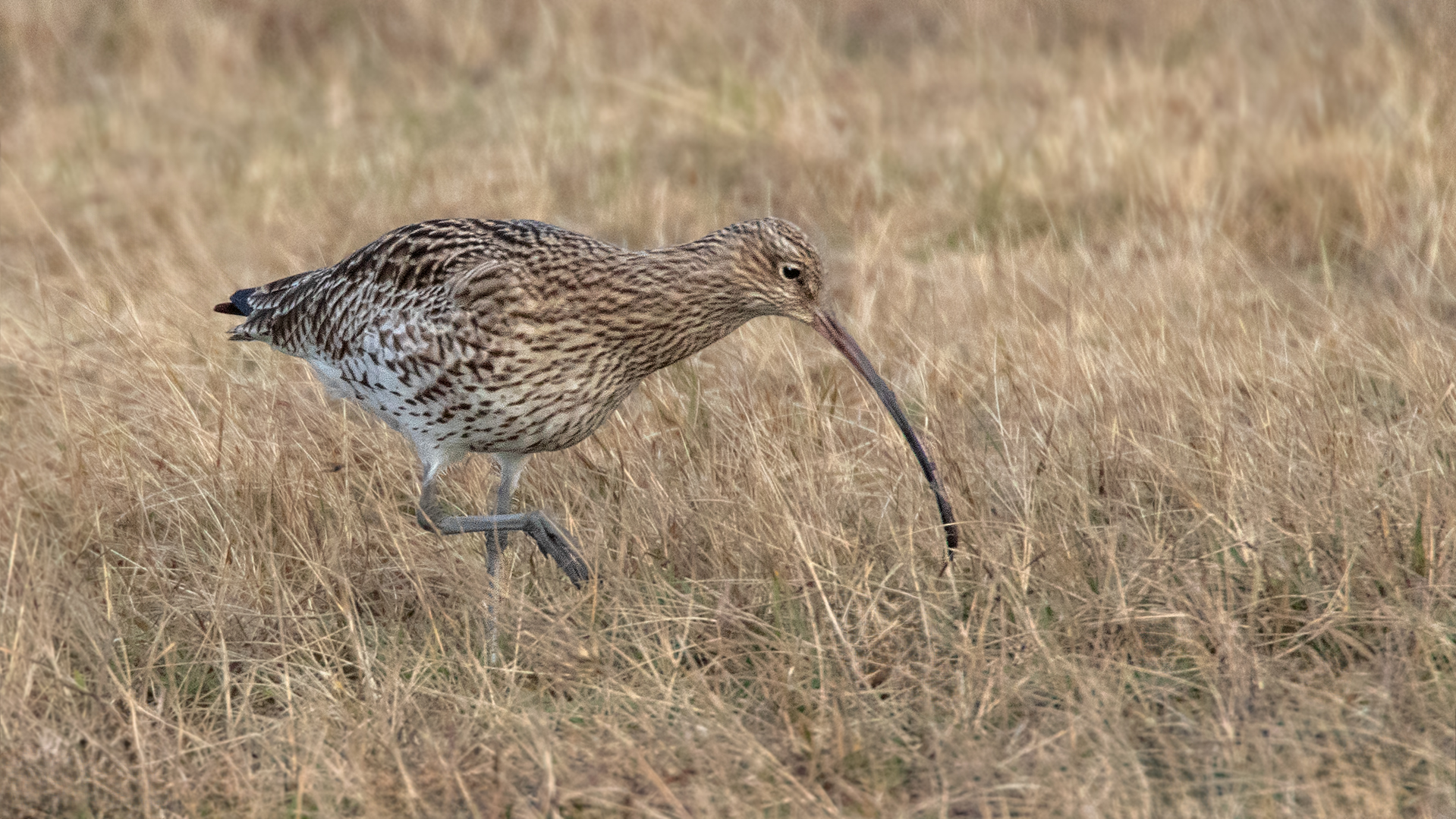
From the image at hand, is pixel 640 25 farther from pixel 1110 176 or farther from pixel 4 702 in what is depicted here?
pixel 4 702

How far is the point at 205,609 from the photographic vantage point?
4.41 m

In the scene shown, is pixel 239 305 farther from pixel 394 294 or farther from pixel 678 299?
pixel 678 299

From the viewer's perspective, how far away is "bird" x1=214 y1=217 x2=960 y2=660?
440 centimetres

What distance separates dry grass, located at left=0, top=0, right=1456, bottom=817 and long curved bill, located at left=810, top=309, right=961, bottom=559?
11 centimetres

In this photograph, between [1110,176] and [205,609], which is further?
[1110,176]

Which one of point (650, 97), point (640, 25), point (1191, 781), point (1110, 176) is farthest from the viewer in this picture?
point (640, 25)

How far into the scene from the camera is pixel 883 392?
457 cm

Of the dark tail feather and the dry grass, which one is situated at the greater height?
the dark tail feather

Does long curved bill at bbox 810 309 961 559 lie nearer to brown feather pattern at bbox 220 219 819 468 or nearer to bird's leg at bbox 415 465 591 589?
brown feather pattern at bbox 220 219 819 468

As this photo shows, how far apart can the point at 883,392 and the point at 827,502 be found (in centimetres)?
39

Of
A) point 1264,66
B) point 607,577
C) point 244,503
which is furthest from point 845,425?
point 1264,66

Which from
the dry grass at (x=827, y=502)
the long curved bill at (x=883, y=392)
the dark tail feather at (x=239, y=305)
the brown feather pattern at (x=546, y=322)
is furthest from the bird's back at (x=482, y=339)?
the dark tail feather at (x=239, y=305)

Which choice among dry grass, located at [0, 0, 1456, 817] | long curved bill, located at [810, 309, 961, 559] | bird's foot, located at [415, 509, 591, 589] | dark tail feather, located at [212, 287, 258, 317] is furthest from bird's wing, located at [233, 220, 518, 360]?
long curved bill, located at [810, 309, 961, 559]

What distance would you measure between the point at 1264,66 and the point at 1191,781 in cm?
770
